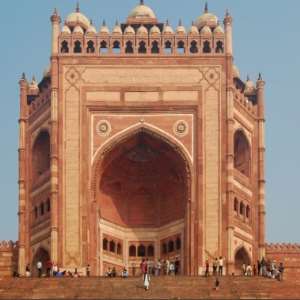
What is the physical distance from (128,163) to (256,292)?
586 inches

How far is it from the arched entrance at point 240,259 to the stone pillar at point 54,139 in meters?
8.38

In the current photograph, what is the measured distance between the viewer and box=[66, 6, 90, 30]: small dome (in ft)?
223

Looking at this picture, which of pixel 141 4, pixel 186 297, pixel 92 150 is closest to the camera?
pixel 186 297

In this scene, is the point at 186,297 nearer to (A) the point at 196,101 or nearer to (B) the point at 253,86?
(A) the point at 196,101

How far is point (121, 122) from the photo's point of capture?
6519 cm

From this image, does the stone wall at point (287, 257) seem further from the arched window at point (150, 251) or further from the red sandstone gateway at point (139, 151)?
the arched window at point (150, 251)

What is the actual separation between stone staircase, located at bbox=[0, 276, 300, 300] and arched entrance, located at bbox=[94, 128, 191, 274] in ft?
27.3

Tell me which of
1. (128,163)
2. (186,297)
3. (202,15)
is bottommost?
(186,297)

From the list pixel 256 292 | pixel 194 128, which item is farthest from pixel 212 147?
pixel 256 292

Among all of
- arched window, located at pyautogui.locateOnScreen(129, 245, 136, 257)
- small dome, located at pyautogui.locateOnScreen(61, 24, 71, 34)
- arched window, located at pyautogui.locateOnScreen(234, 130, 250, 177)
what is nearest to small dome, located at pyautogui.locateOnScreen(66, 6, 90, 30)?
small dome, located at pyautogui.locateOnScreen(61, 24, 71, 34)

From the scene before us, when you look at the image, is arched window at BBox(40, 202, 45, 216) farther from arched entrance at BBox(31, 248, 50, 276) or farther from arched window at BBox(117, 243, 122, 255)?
arched window at BBox(117, 243, 122, 255)

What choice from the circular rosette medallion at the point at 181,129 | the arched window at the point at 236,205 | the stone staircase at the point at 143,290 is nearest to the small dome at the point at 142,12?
the circular rosette medallion at the point at 181,129

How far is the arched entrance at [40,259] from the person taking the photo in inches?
2603

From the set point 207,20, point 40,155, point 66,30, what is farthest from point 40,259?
point 207,20
